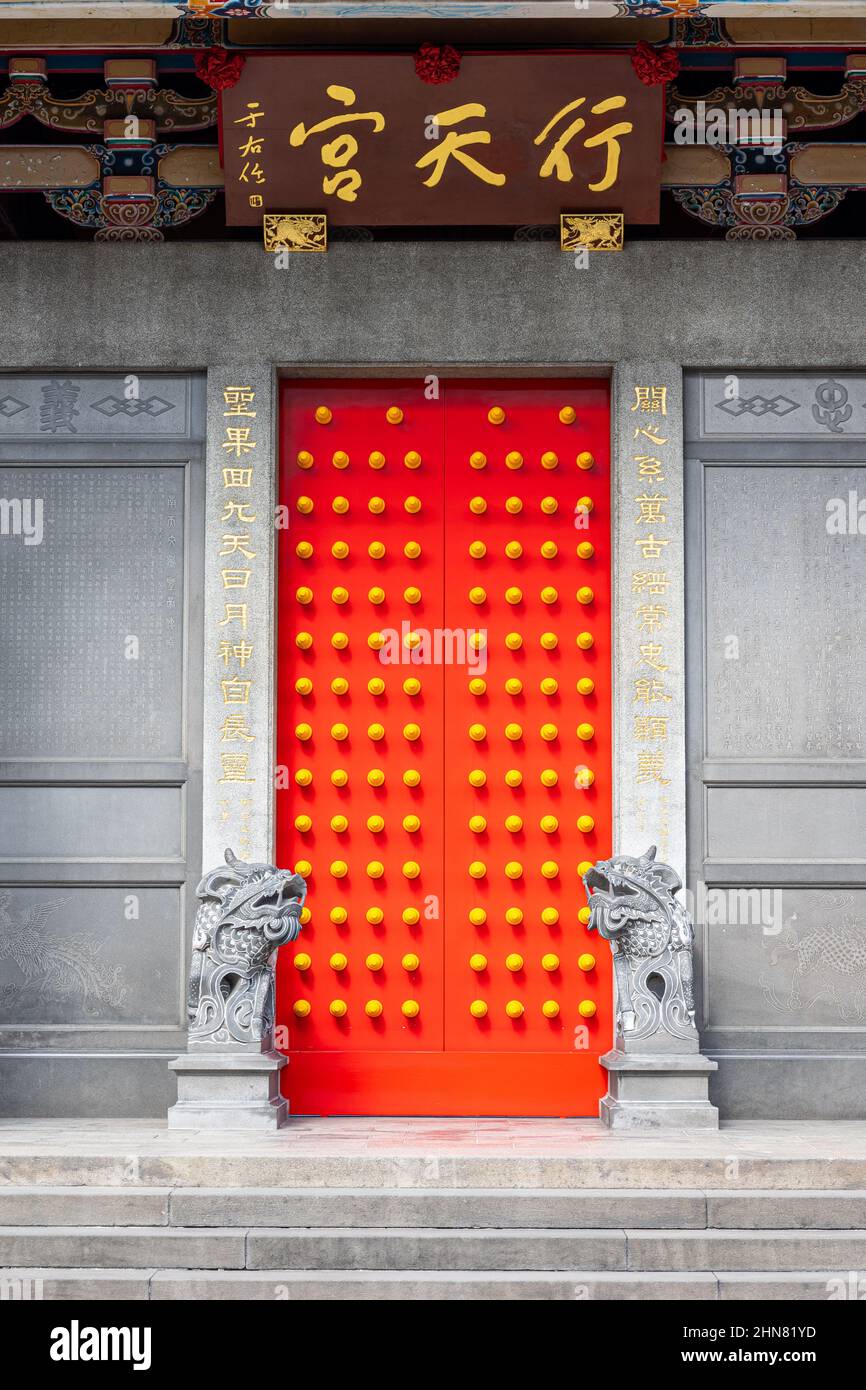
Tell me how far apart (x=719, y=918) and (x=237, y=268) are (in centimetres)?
371

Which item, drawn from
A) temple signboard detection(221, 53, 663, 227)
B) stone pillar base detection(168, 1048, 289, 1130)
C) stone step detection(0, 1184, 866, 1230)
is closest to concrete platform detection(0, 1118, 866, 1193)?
stone step detection(0, 1184, 866, 1230)

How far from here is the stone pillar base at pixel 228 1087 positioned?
5.99 m

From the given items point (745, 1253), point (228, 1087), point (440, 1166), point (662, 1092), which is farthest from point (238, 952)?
point (745, 1253)

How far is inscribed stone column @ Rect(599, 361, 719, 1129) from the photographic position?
6605mm

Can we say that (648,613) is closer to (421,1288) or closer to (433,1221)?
(433,1221)

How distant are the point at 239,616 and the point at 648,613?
1854mm

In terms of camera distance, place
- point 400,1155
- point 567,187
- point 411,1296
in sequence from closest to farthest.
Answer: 1. point 411,1296
2. point 400,1155
3. point 567,187

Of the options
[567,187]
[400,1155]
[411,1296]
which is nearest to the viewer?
[411,1296]

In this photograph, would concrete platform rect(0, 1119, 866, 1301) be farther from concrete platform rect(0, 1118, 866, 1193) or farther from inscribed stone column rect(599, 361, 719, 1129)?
inscribed stone column rect(599, 361, 719, 1129)

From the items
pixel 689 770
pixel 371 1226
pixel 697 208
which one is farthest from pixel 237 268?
pixel 371 1226

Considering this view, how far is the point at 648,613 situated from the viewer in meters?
6.67

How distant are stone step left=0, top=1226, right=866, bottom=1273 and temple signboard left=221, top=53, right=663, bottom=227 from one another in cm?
431

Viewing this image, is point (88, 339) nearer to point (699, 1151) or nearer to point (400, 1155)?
point (400, 1155)

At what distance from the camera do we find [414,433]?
693cm
